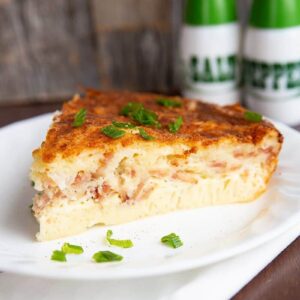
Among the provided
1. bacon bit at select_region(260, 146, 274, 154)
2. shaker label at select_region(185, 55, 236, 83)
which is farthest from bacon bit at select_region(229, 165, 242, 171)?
shaker label at select_region(185, 55, 236, 83)

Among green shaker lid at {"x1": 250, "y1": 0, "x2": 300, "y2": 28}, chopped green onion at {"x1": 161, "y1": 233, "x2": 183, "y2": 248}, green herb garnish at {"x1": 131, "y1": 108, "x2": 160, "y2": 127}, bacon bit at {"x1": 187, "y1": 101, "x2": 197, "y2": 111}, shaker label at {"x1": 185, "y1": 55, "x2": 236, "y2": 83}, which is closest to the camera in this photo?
chopped green onion at {"x1": 161, "y1": 233, "x2": 183, "y2": 248}

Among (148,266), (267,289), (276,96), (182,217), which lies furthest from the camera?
(276,96)

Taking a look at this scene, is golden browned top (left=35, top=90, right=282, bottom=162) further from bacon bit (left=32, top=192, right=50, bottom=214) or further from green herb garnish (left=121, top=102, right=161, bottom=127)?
bacon bit (left=32, top=192, right=50, bottom=214)

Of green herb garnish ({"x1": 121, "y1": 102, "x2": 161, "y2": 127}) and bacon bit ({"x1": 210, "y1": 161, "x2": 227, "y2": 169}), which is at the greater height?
green herb garnish ({"x1": 121, "y1": 102, "x2": 161, "y2": 127})

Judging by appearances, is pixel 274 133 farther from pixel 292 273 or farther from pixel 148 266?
pixel 148 266

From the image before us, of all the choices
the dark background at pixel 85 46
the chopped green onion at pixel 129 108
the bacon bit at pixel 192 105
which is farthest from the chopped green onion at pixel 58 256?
the dark background at pixel 85 46

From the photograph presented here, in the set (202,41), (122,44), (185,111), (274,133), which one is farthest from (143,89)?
Result: (274,133)

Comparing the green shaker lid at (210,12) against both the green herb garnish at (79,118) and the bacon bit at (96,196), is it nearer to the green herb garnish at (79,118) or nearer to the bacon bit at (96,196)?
the green herb garnish at (79,118)
